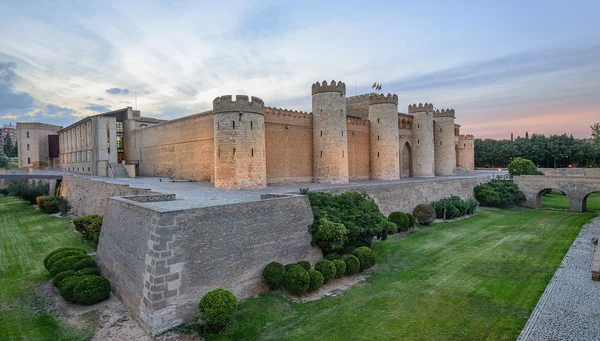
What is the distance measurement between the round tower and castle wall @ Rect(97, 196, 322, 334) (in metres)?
8.34

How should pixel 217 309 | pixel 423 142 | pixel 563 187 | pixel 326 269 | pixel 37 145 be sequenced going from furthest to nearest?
pixel 37 145
pixel 423 142
pixel 563 187
pixel 326 269
pixel 217 309

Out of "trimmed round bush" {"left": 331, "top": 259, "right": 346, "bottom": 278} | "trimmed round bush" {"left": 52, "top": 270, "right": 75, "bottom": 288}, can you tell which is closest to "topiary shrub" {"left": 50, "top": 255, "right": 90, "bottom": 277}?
"trimmed round bush" {"left": 52, "top": 270, "right": 75, "bottom": 288}

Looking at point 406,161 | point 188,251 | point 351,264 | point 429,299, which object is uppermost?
point 406,161

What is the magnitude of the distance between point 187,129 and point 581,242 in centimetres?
3040

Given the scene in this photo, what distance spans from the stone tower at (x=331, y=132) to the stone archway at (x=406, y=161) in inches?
488

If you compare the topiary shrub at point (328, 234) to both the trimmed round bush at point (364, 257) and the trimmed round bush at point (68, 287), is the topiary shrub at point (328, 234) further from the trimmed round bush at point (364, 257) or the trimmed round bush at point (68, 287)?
the trimmed round bush at point (68, 287)

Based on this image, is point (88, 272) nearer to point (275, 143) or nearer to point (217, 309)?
point (217, 309)

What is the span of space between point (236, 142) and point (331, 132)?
8670mm

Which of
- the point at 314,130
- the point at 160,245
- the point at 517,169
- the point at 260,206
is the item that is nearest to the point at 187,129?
the point at 314,130

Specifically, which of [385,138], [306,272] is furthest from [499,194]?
[306,272]

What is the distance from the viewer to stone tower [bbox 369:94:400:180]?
108 feet

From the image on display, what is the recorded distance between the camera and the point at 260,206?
13.7 metres

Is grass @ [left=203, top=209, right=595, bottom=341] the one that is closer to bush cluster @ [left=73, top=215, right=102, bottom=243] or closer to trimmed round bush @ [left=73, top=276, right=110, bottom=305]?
trimmed round bush @ [left=73, top=276, right=110, bottom=305]

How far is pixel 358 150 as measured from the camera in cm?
3278
